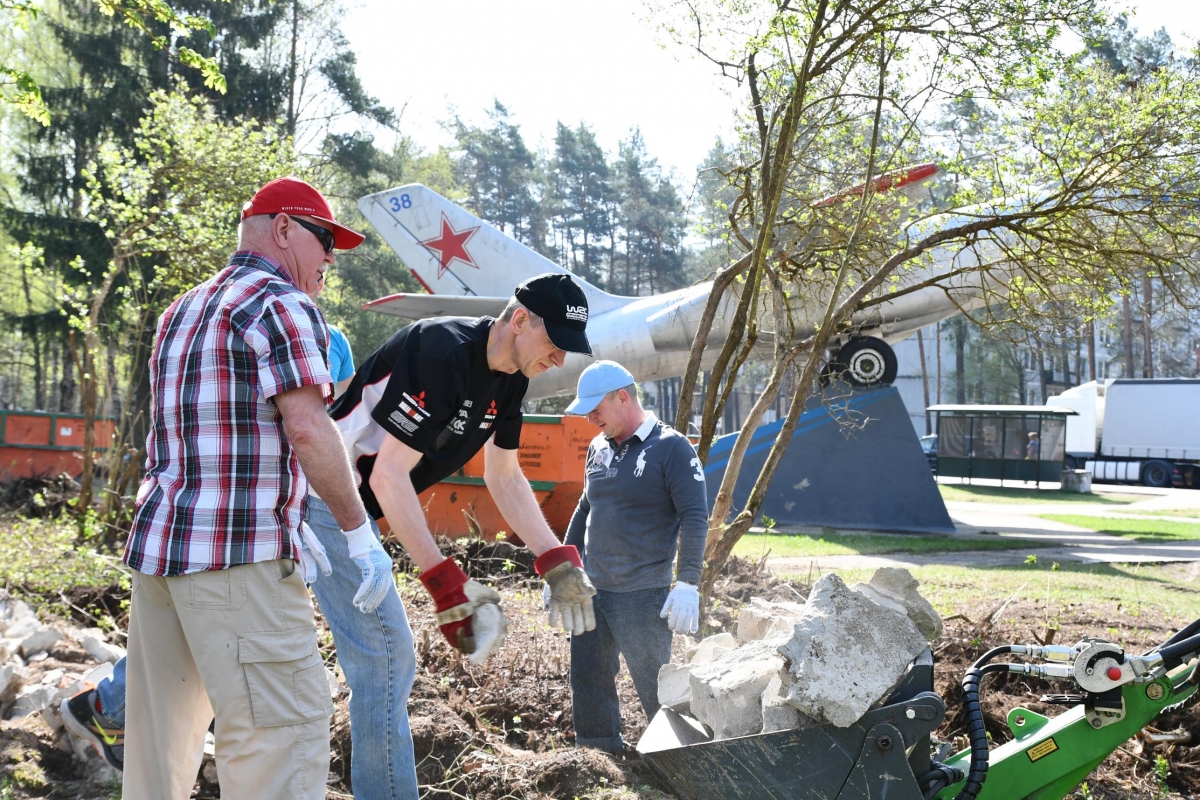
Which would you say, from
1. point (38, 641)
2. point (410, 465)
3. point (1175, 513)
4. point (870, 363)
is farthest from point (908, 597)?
point (1175, 513)

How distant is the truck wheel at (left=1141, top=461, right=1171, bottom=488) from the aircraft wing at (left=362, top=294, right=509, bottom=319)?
23295 mm

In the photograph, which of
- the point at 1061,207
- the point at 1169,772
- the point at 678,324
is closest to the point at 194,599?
the point at 1169,772

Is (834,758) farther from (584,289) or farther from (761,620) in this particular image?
(584,289)

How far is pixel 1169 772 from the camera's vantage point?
12.1 feet

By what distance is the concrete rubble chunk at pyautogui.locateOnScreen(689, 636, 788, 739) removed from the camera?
2.80 meters

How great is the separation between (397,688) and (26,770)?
1896mm

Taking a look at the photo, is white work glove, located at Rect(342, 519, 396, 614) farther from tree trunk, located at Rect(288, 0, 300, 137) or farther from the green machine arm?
tree trunk, located at Rect(288, 0, 300, 137)

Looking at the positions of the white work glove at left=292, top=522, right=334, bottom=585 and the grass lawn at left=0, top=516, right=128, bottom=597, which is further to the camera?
the grass lawn at left=0, top=516, right=128, bottom=597

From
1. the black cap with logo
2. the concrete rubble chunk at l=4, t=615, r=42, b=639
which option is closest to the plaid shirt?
the black cap with logo

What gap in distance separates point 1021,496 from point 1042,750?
80.1 feet

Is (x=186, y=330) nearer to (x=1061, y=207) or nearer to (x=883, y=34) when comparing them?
(x=883, y=34)

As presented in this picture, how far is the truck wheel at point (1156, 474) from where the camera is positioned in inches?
1203

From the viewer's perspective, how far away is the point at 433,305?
754 inches

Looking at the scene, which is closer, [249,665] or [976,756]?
[249,665]
